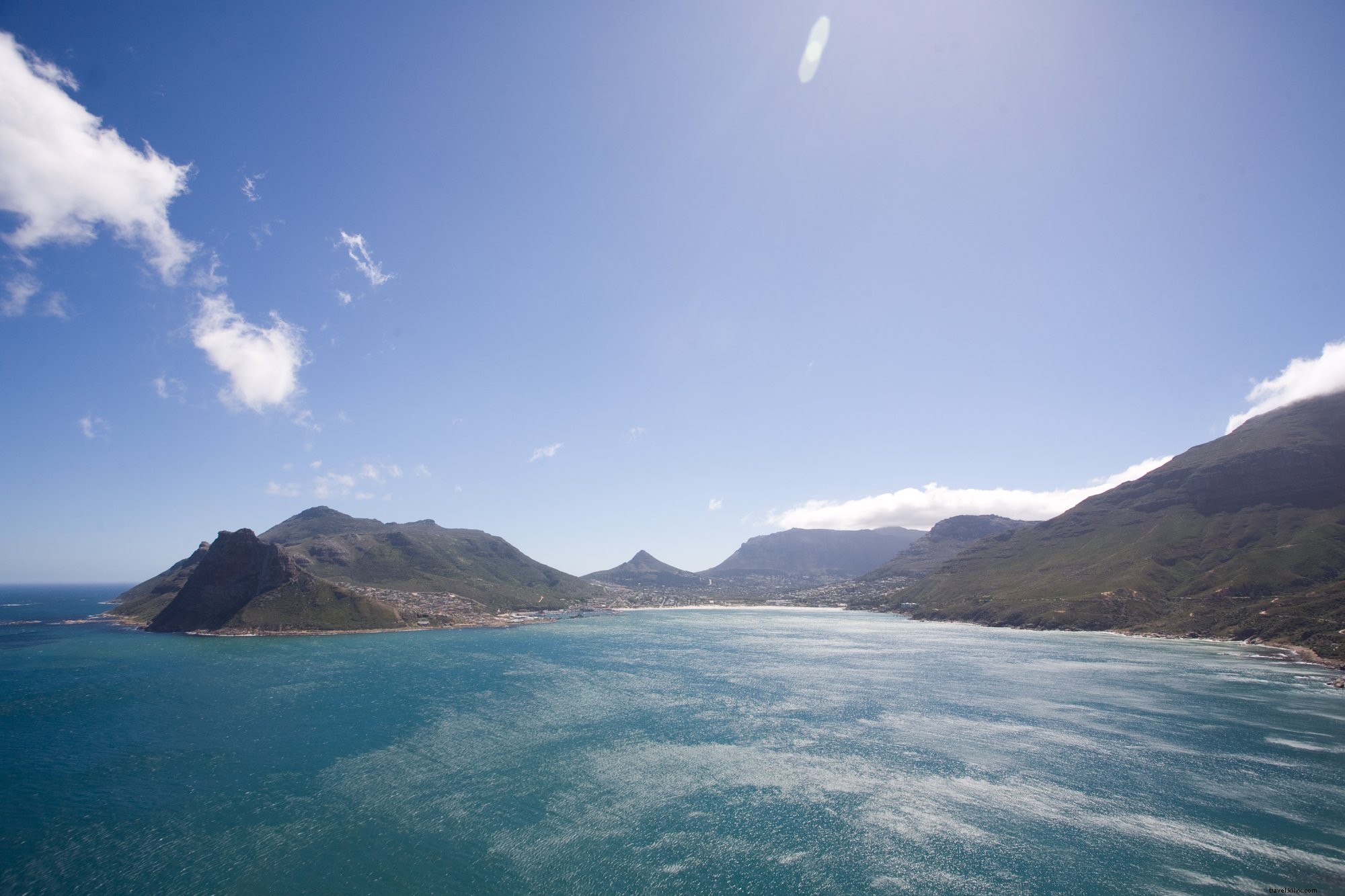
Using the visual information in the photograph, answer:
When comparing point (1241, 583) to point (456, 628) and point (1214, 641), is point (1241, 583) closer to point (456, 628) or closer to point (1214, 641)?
point (1214, 641)

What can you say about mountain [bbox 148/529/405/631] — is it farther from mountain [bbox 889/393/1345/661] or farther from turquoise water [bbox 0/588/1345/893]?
mountain [bbox 889/393/1345/661]

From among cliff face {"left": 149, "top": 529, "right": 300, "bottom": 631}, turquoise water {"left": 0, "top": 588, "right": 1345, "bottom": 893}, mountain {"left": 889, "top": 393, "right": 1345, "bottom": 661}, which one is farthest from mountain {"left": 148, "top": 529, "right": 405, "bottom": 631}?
mountain {"left": 889, "top": 393, "right": 1345, "bottom": 661}

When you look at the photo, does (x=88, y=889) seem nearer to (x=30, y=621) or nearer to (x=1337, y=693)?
(x=1337, y=693)

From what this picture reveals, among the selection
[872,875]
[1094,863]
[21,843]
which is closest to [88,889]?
[21,843]

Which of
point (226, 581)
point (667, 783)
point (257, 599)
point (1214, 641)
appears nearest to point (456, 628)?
point (257, 599)

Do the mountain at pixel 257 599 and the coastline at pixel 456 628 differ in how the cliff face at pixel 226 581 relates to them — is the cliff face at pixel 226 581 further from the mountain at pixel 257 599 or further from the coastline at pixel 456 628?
the coastline at pixel 456 628

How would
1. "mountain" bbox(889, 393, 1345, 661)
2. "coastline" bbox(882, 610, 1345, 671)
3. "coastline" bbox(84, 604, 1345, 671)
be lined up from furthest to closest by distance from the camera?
"mountain" bbox(889, 393, 1345, 661), "coastline" bbox(84, 604, 1345, 671), "coastline" bbox(882, 610, 1345, 671)
